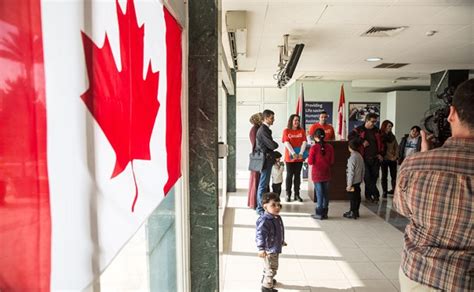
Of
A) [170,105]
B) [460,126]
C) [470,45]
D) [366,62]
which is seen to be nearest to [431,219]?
[460,126]

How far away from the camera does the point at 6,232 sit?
482mm

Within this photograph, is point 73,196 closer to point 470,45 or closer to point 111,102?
point 111,102

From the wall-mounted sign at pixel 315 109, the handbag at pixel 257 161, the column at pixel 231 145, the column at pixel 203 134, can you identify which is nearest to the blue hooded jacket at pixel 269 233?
the column at pixel 203 134

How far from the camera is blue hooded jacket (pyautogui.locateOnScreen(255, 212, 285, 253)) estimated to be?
110 inches

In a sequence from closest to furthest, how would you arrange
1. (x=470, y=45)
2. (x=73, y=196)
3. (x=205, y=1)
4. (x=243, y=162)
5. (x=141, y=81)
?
(x=73, y=196) < (x=141, y=81) < (x=205, y=1) < (x=470, y=45) < (x=243, y=162)

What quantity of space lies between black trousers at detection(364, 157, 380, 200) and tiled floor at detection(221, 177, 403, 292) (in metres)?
0.74

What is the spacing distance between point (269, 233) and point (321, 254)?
1.39 meters

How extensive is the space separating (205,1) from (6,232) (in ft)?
6.32

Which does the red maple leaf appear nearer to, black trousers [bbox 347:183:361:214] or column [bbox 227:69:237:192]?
black trousers [bbox 347:183:361:214]

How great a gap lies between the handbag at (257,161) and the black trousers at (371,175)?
2.23m

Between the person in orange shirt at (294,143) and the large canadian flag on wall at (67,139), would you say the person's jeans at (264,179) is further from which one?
the large canadian flag on wall at (67,139)

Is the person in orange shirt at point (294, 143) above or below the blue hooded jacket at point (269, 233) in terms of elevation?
above

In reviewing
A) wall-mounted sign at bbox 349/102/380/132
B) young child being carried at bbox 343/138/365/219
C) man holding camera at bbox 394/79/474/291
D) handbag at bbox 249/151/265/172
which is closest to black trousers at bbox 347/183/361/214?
young child being carried at bbox 343/138/365/219

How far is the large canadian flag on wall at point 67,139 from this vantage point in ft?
1.62
